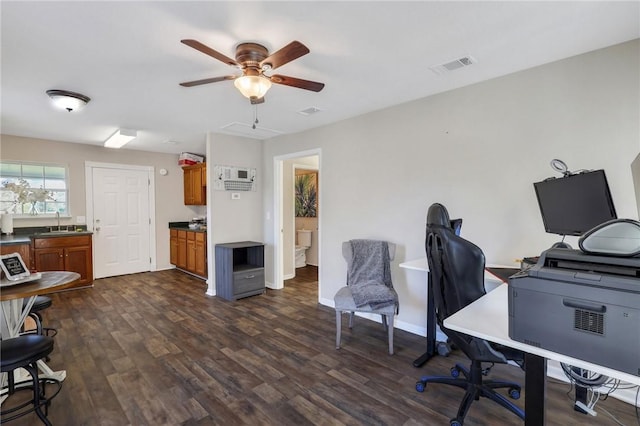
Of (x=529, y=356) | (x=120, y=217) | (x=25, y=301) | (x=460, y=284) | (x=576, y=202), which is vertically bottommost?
(x=25, y=301)

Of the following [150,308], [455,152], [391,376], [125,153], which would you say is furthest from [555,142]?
[125,153]

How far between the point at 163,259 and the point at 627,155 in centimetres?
675

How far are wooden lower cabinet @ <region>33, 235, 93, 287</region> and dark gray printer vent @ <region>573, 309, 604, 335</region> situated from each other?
5.59 m

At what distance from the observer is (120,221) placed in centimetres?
549

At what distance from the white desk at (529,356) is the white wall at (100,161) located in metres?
5.99

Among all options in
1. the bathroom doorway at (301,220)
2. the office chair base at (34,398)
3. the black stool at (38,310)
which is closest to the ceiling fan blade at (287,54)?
the office chair base at (34,398)

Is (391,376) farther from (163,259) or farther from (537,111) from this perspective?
(163,259)

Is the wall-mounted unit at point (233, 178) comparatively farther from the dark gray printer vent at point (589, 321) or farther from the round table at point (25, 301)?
the dark gray printer vent at point (589, 321)

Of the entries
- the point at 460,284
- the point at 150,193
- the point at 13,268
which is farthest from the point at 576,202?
the point at 150,193

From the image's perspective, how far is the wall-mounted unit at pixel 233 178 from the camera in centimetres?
441

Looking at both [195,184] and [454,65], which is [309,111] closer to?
[454,65]

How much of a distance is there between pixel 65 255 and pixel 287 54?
194 inches

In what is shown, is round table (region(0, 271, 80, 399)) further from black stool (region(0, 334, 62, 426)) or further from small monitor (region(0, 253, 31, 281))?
black stool (region(0, 334, 62, 426))

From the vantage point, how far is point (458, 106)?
276 centimetres
